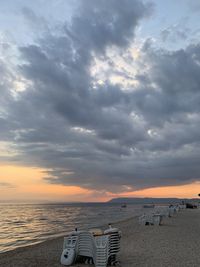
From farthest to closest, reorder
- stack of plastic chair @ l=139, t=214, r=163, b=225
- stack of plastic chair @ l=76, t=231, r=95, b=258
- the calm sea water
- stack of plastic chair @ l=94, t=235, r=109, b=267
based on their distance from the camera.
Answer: stack of plastic chair @ l=139, t=214, r=163, b=225 → the calm sea water → stack of plastic chair @ l=76, t=231, r=95, b=258 → stack of plastic chair @ l=94, t=235, r=109, b=267

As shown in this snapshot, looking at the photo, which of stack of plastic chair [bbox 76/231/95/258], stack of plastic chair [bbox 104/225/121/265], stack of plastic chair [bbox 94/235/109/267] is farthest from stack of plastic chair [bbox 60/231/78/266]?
stack of plastic chair [bbox 104/225/121/265]

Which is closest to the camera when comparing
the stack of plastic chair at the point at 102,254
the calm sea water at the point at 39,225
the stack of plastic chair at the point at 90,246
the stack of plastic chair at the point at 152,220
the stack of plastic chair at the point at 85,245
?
the stack of plastic chair at the point at 102,254

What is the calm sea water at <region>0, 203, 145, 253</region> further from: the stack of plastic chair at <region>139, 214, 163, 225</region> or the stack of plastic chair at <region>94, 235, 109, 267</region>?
the stack of plastic chair at <region>94, 235, 109, 267</region>

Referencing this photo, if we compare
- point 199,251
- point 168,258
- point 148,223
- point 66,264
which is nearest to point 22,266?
point 66,264

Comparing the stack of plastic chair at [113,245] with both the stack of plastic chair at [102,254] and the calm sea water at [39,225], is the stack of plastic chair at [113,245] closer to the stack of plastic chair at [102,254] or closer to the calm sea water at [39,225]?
the stack of plastic chair at [102,254]

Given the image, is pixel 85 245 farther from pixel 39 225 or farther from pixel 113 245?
pixel 39 225

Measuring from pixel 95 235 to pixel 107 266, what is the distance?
3.46 feet

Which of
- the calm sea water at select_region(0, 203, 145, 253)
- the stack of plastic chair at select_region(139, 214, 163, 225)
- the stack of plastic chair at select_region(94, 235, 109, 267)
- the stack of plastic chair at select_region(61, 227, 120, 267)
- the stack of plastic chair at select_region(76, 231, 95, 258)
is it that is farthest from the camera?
the stack of plastic chair at select_region(139, 214, 163, 225)

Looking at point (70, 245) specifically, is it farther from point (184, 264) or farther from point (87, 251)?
point (184, 264)

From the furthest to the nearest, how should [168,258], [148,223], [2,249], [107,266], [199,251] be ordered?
[148,223]
[2,249]
[199,251]
[168,258]
[107,266]

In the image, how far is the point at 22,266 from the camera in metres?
11.1

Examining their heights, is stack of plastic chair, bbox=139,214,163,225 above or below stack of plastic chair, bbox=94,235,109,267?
above

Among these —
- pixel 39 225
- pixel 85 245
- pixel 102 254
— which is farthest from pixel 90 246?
pixel 39 225

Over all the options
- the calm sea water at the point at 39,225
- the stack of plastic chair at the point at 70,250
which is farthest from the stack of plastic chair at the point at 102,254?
the calm sea water at the point at 39,225
